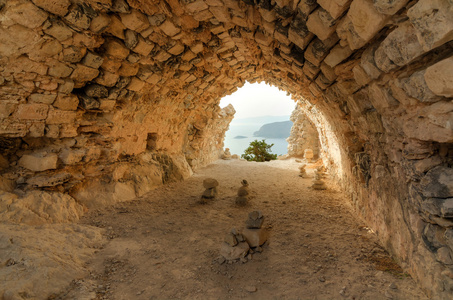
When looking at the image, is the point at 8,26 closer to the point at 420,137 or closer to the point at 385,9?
the point at 385,9

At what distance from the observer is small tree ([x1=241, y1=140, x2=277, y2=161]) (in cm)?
1316

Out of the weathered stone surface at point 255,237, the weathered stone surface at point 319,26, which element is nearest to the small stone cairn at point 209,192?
the weathered stone surface at point 255,237

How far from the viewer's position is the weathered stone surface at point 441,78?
50.4 inches

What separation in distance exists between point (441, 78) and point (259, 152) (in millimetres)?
12003

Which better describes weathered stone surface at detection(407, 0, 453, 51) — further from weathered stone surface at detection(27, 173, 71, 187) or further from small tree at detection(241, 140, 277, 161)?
small tree at detection(241, 140, 277, 161)

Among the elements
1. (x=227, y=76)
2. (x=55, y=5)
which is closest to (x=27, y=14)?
(x=55, y=5)

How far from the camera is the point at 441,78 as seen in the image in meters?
1.34

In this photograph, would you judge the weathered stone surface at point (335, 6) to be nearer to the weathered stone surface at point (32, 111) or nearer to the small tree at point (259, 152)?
the weathered stone surface at point (32, 111)

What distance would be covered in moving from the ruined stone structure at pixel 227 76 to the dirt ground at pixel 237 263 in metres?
0.35

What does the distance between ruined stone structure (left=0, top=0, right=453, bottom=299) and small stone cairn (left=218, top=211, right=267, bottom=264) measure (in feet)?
5.03

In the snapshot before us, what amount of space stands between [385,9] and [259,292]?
8.32 ft

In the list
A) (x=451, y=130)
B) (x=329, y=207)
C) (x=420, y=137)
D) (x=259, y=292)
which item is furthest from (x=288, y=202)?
(x=451, y=130)

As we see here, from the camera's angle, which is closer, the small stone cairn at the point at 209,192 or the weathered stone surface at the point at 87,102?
the weathered stone surface at the point at 87,102

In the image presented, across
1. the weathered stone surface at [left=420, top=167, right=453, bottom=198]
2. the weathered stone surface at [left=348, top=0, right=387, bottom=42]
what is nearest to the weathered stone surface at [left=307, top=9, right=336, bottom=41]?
the weathered stone surface at [left=348, top=0, right=387, bottom=42]
